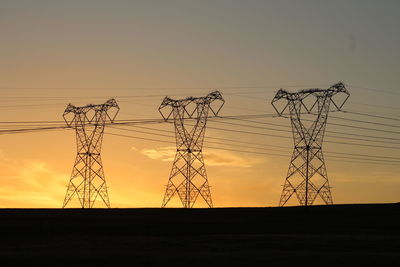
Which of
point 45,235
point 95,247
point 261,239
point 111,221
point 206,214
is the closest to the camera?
point 95,247

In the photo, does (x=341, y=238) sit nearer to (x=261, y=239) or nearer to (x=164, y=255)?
(x=261, y=239)

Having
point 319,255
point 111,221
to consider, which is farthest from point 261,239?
point 111,221

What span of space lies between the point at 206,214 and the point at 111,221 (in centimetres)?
1536

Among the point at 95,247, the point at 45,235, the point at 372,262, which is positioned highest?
the point at 45,235

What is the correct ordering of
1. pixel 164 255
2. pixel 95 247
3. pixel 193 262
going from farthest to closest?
pixel 95 247 < pixel 164 255 < pixel 193 262

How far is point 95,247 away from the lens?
137ft

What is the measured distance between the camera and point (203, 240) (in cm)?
4744

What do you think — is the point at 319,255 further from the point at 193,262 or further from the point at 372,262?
the point at 193,262

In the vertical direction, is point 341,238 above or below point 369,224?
below

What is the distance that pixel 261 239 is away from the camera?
157 ft

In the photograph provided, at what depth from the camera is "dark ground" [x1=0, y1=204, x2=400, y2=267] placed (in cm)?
3580

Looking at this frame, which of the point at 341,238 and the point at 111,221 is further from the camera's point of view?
the point at 111,221

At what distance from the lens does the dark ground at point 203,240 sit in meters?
35.8

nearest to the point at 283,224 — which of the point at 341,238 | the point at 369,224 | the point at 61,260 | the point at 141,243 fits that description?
the point at 369,224
